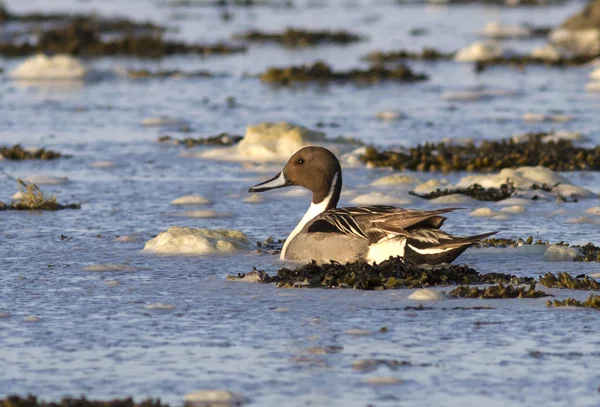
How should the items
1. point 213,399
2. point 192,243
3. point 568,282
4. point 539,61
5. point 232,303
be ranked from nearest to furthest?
point 213,399 → point 232,303 → point 568,282 → point 192,243 → point 539,61

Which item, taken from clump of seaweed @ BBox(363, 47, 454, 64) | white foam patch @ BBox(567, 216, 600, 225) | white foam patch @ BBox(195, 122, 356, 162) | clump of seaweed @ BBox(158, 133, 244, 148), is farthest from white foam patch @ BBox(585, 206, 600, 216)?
clump of seaweed @ BBox(363, 47, 454, 64)

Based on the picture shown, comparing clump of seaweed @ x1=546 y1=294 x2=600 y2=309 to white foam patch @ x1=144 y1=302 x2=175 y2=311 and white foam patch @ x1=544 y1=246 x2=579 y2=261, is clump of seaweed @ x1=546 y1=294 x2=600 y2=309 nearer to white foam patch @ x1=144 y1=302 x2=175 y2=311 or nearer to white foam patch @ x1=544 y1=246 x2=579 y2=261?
white foam patch @ x1=544 y1=246 x2=579 y2=261

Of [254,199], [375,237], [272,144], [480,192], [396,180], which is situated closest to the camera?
[375,237]

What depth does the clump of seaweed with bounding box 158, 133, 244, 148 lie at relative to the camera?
16.0m

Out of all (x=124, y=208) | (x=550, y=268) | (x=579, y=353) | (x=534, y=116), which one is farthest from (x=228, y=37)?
(x=579, y=353)

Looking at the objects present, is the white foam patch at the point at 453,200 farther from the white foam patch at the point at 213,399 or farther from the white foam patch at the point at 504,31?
the white foam patch at the point at 504,31

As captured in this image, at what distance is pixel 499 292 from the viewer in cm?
778

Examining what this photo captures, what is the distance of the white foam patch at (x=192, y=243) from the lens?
949cm

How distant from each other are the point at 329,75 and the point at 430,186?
38.3 ft

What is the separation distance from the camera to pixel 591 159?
14320mm

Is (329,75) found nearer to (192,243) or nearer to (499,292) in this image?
(192,243)

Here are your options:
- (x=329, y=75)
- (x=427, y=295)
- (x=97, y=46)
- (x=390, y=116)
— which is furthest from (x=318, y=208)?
(x=97, y=46)

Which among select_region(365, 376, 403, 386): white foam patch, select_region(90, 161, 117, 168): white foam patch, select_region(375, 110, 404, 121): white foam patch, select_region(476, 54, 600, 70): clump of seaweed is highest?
select_region(476, 54, 600, 70): clump of seaweed

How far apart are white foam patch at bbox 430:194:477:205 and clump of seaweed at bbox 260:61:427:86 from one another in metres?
11.8
